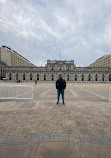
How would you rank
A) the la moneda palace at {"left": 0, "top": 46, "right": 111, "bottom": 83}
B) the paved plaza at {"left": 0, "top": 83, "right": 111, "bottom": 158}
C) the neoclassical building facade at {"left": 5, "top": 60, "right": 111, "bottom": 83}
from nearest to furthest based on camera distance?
the paved plaza at {"left": 0, "top": 83, "right": 111, "bottom": 158} → the la moneda palace at {"left": 0, "top": 46, "right": 111, "bottom": 83} → the neoclassical building facade at {"left": 5, "top": 60, "right": 111, "bottom": 83}

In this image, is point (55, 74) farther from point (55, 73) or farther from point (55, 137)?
point (55, 137)

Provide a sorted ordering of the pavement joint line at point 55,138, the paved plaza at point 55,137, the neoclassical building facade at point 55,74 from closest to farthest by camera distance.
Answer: the paved plaza at point 55,137, the pavement joint line at point 55,138, the neoclassical building facade at point 55,74

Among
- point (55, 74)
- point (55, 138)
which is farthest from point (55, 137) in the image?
point (55, 74)

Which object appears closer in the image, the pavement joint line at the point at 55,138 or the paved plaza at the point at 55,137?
the paved plaza at the point at 55,137

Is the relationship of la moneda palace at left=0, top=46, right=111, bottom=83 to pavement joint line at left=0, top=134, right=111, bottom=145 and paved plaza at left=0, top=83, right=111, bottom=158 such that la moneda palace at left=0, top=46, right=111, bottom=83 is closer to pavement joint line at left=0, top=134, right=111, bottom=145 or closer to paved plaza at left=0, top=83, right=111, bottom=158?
paved plaza at left=0, top=83, right=111, bottom=158

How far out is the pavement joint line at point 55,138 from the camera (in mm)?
2207

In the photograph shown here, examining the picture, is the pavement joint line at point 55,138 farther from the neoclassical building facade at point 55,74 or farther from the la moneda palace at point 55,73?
the la moneda palace at point 55,73

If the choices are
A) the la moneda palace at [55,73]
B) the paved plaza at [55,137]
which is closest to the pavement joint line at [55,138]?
the paved plaza at [55,137]

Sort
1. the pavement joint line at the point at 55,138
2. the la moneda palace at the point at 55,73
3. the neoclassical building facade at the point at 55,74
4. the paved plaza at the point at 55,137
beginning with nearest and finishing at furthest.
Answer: the paved plaza at the point at 55,137 → the pavement joint line at the point at 55,138 → the la moneda palace at the point at 55,73 → the neoclassical building facade at the point at 55,74

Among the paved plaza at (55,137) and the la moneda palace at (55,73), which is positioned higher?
the la moneda palace at (55,73)

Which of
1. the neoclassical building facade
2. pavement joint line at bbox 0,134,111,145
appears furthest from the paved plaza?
the neoclassical building facade

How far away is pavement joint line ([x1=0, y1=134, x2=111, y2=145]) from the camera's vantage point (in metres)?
2.21

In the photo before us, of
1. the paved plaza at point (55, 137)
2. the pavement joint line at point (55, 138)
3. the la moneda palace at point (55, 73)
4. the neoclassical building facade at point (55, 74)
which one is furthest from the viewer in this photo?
the neoclassical building facade at point (55, 74)

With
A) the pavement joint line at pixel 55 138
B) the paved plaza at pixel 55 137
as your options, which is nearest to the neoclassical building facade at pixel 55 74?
the paved plaza at pixel 55 137
